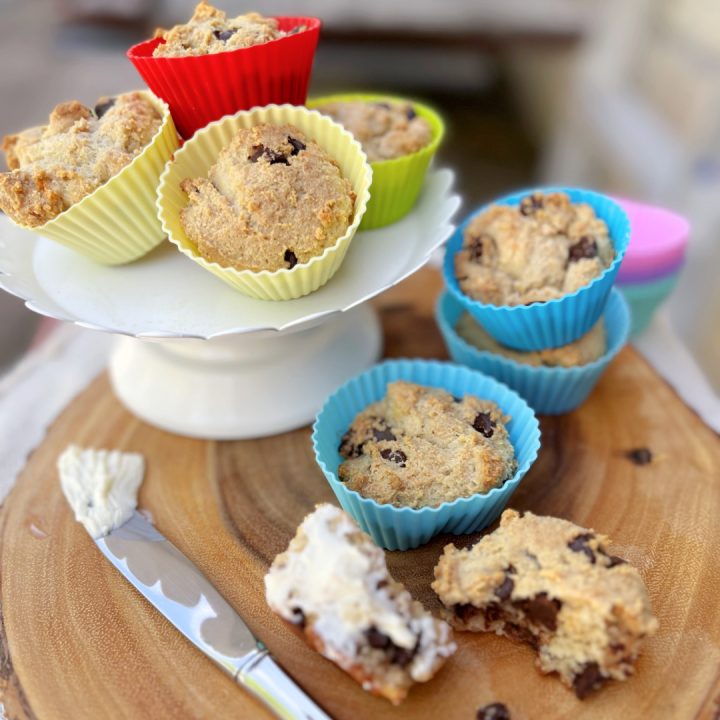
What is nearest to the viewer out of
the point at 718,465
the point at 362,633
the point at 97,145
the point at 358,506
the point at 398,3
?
the point at 362,633

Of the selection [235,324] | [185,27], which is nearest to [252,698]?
[235,324]

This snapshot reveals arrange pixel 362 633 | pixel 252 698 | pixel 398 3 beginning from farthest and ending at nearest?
pixel 398 3 < pixel 252 698 < pixel 362 633

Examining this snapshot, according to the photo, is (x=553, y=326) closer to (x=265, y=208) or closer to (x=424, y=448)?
(x=424, y=448)

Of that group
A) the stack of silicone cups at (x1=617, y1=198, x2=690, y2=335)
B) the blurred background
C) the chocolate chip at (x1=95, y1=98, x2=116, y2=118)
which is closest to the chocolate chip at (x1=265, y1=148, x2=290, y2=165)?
the chocolate chip at (x1=95, y1=98, x2=116, y2=118)

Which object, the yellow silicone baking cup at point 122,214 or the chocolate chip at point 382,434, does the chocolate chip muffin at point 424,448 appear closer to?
the chocolate chip at point 382,434

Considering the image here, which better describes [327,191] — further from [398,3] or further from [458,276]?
[398,3]

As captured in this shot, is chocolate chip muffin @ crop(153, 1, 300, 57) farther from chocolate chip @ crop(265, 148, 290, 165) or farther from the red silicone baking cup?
chocolate chip @ crop(265, 148, 290, 165)
